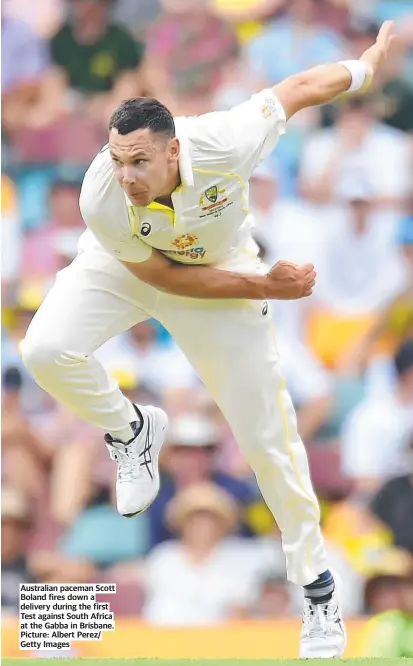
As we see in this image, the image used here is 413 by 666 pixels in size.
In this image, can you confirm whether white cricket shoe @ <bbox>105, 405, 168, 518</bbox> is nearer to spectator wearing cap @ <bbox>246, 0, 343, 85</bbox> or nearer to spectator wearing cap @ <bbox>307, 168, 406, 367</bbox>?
spectator wearing cap @ <bbox>307, 168, 406, 367</bbox>

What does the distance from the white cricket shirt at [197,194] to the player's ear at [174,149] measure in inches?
0.7

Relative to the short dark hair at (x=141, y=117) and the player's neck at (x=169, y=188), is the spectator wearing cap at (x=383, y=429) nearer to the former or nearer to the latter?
the player's neck at (x=169, y=188)

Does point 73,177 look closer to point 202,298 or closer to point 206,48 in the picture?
point 206,48

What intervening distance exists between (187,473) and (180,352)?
0.73 meters

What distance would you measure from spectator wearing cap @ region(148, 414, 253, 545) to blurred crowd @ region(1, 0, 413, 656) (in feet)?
0.04

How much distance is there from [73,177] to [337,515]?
2.70m

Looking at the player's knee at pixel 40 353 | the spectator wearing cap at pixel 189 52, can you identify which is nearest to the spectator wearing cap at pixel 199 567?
the player's knee at pixel 40 353

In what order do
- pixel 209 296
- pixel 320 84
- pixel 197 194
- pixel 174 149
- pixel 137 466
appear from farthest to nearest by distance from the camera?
1. pixel 137 466
2. pixel 320 84
3. pixel 209 296
4. pixel 197 194
5. pixel 174 149

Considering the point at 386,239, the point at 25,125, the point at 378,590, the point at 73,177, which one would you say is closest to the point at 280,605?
the point at 378,590

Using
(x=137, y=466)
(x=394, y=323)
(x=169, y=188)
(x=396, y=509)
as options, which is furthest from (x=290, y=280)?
(x=394, y=323)

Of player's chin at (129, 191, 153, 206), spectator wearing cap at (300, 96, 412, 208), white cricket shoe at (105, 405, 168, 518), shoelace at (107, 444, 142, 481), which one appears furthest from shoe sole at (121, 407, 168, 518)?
spectator wearing cap at (300, 96, 412, 208)

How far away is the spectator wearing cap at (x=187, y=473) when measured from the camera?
6812 mm

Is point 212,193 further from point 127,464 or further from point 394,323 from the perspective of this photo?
point 394,323

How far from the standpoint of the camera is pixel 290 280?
4426mm
